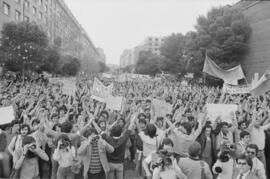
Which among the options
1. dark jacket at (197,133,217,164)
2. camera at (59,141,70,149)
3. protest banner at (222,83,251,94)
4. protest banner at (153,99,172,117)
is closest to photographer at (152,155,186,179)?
camera at (59,141,70,149)

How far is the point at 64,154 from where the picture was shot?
409 cm

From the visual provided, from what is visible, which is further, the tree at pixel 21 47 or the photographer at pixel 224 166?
the tree at pixel 21 47

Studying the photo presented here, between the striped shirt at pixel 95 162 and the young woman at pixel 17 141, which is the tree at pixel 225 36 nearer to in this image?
the striped shirt at pixel 95 162

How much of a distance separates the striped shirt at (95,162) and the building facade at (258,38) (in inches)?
938

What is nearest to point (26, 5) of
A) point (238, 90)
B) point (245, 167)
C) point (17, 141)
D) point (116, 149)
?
point (238, 90)

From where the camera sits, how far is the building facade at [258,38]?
24628mm

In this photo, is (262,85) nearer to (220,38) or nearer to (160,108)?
(160,108)

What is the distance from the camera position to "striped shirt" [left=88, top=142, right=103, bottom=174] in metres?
4.31

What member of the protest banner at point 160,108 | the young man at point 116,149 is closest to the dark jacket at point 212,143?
the protest banner at point 160,108

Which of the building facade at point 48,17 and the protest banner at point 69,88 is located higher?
the building facade at point 48,17

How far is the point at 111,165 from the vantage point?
433 centimetres

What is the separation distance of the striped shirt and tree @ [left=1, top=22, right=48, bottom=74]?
67.0 feet

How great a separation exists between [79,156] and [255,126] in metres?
3.62

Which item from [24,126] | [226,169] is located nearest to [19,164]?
[24,126]
